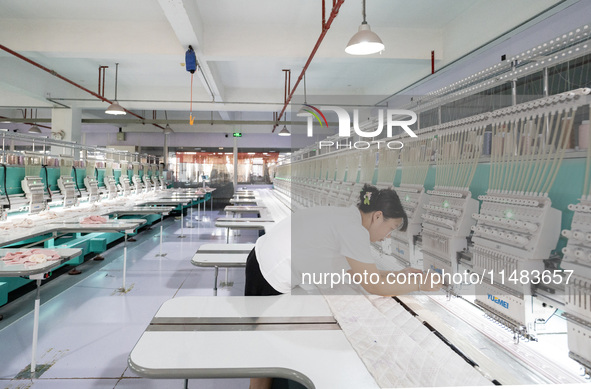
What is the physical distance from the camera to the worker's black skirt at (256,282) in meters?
1.94

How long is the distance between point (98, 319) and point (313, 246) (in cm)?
271

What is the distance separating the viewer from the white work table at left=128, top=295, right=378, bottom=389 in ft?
3.83

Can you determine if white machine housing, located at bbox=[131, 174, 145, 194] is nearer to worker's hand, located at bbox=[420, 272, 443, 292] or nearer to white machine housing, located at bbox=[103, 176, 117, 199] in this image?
white machine housing, located at bbox=[103, 176, 117, 199]

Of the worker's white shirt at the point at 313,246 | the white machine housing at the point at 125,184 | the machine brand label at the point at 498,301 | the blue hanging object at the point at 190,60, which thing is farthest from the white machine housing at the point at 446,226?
the white machine housing at the point at 125,184

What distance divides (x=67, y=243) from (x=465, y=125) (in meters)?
5.41

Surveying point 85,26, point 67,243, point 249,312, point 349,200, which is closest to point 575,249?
point 249,312

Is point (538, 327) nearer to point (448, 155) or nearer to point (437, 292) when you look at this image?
point (437, 292)

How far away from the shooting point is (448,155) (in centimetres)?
184

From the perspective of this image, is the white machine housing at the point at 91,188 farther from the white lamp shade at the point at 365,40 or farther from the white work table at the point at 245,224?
the white lamp shade at the point at 365,40

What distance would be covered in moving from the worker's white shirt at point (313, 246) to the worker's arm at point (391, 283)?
4 centimetres

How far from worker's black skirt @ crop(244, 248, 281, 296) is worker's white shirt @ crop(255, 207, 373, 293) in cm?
7

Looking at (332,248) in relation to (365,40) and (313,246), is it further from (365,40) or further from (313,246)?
(365,40)

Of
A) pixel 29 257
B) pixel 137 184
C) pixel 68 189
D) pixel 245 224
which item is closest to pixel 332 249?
pixel 29 257

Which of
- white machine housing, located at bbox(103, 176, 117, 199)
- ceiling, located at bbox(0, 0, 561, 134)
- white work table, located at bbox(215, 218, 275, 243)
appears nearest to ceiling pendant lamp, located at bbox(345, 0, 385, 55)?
ceiling, located at bbox(0, 0, 561, 134)
